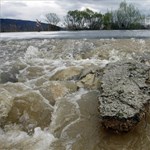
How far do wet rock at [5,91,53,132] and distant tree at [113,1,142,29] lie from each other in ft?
143

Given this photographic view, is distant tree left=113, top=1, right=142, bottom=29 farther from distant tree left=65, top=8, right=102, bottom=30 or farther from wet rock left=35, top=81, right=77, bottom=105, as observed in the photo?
wet rock left=35, top=81, right=77, bottom=105

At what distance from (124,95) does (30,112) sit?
169 centimetres

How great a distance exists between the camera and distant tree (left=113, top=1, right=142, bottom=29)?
49500 mm

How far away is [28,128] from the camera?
525 cm

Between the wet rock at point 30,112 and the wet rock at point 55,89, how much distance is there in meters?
0.16

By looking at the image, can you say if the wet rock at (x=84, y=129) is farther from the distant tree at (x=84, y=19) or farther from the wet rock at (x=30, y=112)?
the distant tree at (x=84, y=19)

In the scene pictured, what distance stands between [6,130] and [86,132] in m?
1.30

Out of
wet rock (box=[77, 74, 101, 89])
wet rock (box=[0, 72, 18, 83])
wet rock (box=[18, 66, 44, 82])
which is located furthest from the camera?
wet rock (box=[0, 72, 18, 83])

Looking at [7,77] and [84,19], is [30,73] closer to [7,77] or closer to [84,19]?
[7,77]

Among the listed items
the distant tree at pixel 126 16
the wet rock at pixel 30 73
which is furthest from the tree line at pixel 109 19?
the wet rock at pixel 30 73

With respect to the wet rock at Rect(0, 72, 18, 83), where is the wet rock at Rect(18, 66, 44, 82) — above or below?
above

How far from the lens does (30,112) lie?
5664mm

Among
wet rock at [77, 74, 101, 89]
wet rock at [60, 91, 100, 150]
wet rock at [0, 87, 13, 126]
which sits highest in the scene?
wet rock at [77, 74, 101, 89]

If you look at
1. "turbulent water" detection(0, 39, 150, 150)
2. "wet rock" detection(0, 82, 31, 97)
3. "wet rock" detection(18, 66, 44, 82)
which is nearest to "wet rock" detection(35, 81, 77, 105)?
"turbulent water" detection(0, 39, 150, 150)
